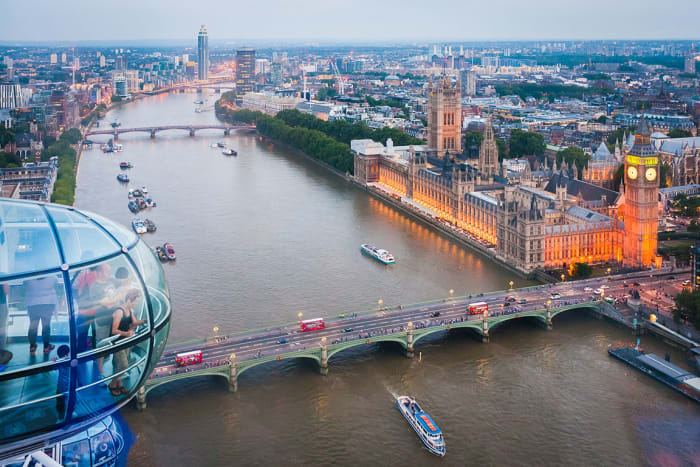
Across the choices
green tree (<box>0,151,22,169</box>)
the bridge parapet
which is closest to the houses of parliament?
the bridge parapet

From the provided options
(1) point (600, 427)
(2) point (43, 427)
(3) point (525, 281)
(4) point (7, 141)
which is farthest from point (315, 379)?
(4) point (7, 141)

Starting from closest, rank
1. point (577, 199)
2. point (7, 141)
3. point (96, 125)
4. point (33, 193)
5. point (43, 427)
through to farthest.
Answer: point (43, 427)
point (577, 199)
point (33, 193)
point (7, 141)
point (96, 125)

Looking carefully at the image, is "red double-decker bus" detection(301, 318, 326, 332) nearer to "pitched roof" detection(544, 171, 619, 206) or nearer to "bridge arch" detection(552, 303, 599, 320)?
"bridge arch" detection(552, 303, 599, 320)

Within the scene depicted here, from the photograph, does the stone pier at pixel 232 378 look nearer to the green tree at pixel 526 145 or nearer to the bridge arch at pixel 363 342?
the bridge arch at pixel 363 342

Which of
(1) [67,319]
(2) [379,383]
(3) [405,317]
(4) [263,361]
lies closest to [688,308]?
(3) [405,317]

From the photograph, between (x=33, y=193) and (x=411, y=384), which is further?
(x=33, y=193)

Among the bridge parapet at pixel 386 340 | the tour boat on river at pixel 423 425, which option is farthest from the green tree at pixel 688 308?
the tour boat on river at pixel 423 425

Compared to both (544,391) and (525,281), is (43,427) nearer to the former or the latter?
(544,391)
